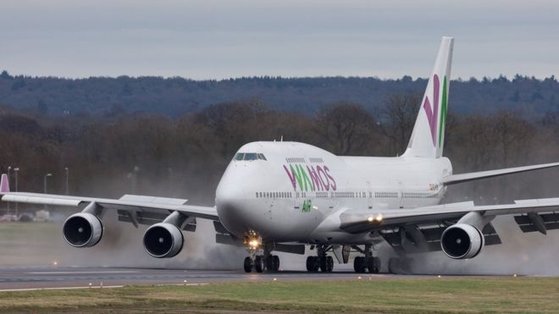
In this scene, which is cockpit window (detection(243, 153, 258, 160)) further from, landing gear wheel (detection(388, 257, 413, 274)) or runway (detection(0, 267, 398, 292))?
landing gear wheel (detection(388, 257, 413, 274))

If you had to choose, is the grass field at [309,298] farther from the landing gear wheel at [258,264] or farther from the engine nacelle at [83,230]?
the engine nacelle at [83,230]

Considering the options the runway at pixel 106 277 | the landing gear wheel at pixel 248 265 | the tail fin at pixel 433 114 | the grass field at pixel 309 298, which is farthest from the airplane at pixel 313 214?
the grass field at pixel 309 298

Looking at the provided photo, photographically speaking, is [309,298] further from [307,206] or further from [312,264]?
[312,264]

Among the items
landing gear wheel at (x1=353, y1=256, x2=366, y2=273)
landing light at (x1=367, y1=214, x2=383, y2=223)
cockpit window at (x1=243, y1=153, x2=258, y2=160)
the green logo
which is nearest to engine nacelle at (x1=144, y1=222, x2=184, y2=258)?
cockpit window at (x1=243, y1=153, x2=258, y2=160)

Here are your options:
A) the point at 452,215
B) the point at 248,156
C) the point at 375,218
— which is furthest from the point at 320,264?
the point at 248,156

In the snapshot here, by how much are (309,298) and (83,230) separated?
65.2ft

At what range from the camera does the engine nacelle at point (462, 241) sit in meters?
49.3

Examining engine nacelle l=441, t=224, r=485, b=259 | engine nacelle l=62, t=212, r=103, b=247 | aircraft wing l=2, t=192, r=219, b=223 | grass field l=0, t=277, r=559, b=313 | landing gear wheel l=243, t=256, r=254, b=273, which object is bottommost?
grass field l=0, t=277, r=559, b=313

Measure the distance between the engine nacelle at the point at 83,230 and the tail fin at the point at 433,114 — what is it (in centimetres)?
1500

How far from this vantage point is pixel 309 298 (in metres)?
35.0

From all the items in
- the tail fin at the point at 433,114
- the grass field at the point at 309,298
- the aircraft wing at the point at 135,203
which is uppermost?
the tail fin at the point at 433,114

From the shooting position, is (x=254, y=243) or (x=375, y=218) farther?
(x=375, y=218)

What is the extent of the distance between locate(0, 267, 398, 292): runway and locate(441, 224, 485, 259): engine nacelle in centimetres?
541

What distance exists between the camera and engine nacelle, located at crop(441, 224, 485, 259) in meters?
49.3
